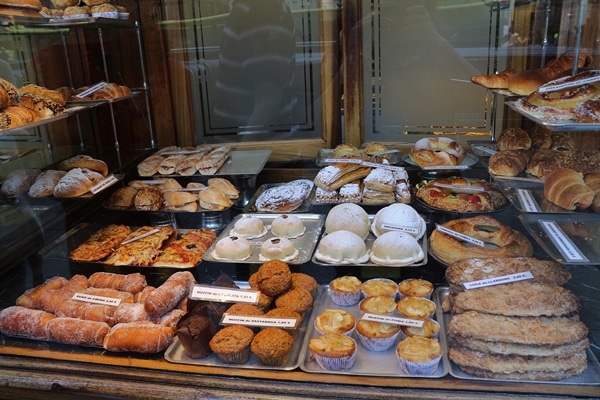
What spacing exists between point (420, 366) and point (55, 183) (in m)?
1.82

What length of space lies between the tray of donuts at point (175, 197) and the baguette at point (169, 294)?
0.58 meters

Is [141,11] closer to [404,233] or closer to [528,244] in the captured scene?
[404,233]

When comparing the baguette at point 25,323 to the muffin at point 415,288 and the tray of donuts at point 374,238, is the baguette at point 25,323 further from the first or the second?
the muffin at point 415,288

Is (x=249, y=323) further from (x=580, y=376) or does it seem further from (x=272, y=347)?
(x=580, y=376)

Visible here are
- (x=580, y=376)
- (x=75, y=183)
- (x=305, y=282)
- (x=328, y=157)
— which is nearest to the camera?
(x=580, y=376)

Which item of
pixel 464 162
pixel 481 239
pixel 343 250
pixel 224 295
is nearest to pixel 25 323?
pixel 224 295

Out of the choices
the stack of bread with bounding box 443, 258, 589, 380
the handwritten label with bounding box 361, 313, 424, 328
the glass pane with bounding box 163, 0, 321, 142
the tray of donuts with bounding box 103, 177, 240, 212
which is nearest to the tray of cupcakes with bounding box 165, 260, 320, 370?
the handwritten label with bounding box 361, 313, 424, 328

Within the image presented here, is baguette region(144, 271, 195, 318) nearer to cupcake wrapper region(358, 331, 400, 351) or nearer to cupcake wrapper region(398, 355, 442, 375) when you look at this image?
cupcake wrapper region(358, 331, 400, 351)

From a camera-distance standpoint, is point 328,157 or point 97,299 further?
point 328,157

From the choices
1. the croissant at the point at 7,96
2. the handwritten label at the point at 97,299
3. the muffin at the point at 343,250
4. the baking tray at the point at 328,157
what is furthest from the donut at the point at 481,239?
the croissant at the point at 7,96

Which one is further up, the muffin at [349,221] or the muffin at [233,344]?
the muffin at [349,221]

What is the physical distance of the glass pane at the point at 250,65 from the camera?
2.62m

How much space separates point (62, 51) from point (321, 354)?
208 cm

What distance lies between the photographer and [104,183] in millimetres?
2512
